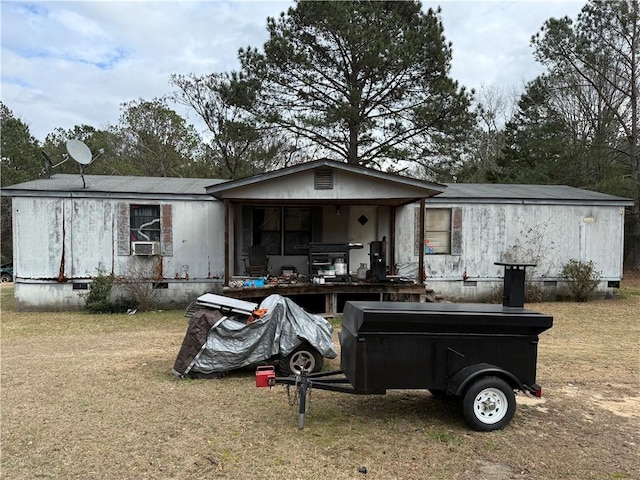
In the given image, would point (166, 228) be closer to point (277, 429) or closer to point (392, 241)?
point (392, 241)

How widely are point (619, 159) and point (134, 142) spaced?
83.8 feet

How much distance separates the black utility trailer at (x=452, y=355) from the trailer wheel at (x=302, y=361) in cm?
137

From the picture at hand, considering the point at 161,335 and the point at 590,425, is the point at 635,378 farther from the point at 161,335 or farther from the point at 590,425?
the point at 161,335

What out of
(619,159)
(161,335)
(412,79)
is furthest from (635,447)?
(619,159)

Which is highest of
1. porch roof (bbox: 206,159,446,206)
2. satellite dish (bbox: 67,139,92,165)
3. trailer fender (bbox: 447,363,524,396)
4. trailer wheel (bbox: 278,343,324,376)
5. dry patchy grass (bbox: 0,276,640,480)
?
satellite dish (bbox: 67,139,92,165)

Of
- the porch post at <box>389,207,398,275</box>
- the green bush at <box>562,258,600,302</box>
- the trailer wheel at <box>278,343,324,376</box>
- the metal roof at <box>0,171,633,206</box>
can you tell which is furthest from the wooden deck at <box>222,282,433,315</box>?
the green bush at <box>562,258,600,302</box>

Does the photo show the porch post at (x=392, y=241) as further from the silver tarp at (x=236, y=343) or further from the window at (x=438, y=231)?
the silver tarp at (x=236, y=343)

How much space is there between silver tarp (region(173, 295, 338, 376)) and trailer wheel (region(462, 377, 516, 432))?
1990 mm

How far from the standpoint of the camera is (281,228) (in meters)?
11.4

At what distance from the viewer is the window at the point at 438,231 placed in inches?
459

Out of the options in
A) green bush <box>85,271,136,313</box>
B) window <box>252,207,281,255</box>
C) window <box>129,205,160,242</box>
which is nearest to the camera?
green bush <box>85,271,136,313</box>

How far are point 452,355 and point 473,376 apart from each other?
0.24m

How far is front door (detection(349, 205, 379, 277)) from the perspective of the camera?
11.6m

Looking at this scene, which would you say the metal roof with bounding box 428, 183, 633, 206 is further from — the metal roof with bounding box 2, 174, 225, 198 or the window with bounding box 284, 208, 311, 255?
the metal roof with bounding box 2, 174, 225, 198
